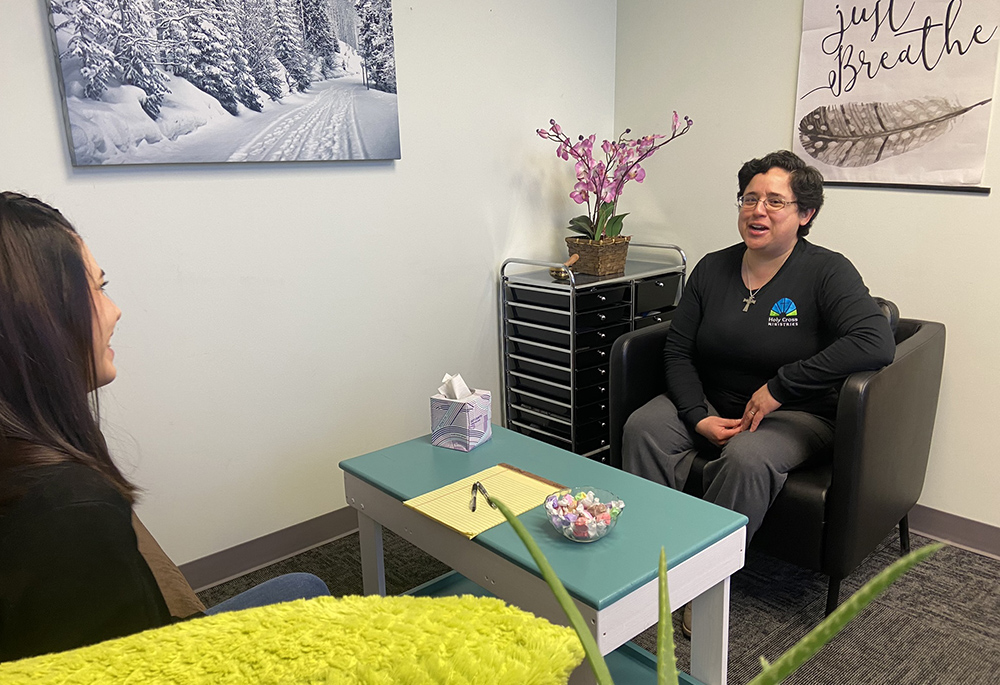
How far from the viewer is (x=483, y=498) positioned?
1674mm

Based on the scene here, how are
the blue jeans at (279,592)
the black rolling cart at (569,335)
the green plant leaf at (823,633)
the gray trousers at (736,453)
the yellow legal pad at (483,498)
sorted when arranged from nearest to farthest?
the green plant leaf at (823,633)
the blue jeans at (279,592)
the yellow legal pad at (483,498)
the gray trousers at (736,453)
the black rolling cart at (569,335)

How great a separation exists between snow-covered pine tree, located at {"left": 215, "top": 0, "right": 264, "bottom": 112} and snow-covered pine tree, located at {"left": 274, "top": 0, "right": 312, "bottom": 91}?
105mm

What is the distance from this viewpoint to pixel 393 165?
8.41ft

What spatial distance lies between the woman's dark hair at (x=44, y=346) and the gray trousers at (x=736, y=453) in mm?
1508

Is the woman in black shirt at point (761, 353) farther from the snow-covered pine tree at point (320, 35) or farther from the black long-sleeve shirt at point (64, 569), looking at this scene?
the black long-sleeve shirt at point (64, 569)

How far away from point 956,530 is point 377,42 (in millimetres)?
2438

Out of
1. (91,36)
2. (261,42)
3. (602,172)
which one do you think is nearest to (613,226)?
(602,172)

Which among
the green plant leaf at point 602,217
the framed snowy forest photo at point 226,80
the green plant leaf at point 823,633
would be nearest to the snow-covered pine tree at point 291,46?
the framed snowy forest photo at point 226,80

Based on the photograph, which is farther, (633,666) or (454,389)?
(454,389)

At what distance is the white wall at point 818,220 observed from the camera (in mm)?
2355

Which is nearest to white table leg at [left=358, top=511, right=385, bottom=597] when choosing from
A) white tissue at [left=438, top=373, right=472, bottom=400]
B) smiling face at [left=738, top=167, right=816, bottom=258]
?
white tissue at [left=438, top=373, right=472, bottom=400]

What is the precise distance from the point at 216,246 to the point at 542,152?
1368 mm

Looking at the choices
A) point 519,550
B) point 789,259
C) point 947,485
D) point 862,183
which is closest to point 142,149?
point 519,550

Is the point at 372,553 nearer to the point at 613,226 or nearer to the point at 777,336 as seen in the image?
the point at 777,336
